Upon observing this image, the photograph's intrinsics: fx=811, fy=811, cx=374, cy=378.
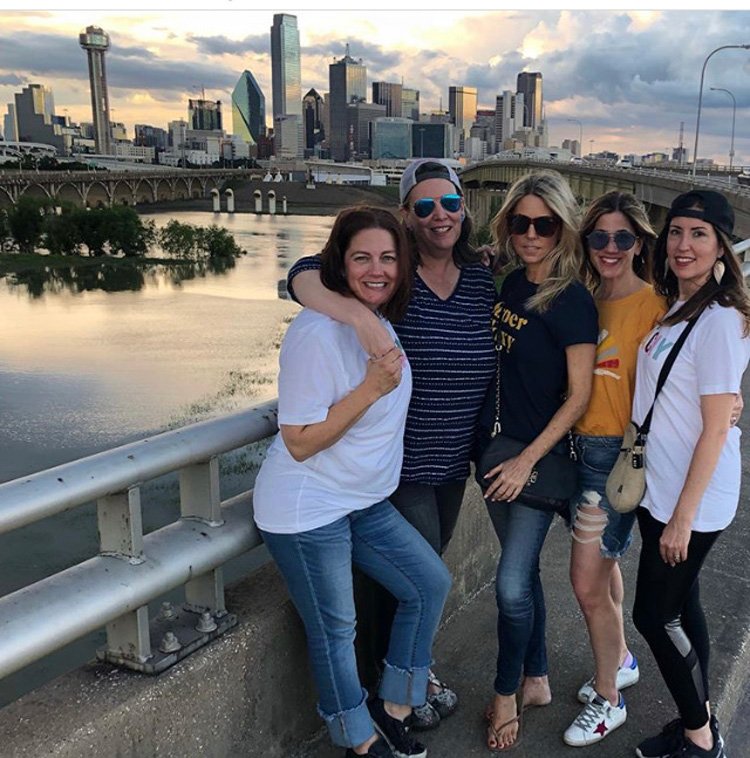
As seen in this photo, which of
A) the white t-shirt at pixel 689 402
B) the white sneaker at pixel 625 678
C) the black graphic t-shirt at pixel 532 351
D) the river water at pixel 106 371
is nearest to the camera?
the white t-shirt at pixel 689 402

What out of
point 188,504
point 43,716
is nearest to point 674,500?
→ point 188,504

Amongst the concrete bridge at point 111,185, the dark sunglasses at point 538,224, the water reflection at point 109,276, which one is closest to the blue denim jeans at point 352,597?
the dark sunglasses at point 538,224

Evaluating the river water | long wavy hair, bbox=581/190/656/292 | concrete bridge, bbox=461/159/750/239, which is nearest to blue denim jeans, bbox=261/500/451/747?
long wavy hair, bbox=581/190/656/292

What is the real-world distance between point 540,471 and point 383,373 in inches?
28.0

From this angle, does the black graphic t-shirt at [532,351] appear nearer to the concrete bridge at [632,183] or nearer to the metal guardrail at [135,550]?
the metal guardrail at [135,550]

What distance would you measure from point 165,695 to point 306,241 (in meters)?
77.5

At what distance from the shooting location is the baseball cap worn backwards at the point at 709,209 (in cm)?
234

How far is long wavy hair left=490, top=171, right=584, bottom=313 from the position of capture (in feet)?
8.14

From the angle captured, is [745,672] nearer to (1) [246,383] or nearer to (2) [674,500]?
(2) [674,500]

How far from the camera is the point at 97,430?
17.9 m

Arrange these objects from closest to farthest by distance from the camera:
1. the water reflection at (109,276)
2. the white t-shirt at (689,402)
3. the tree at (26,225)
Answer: the white t-shirt at (689,402) < the water reflection at (109,276) < the tree at (26,225)

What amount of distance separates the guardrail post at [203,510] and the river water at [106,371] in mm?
1792

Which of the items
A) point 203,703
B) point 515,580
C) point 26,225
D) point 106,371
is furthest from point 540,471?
point 26,225

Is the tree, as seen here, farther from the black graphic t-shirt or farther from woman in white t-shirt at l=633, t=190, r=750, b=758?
woman in white t-shirt at l=633, t=190, r=750, b=758
